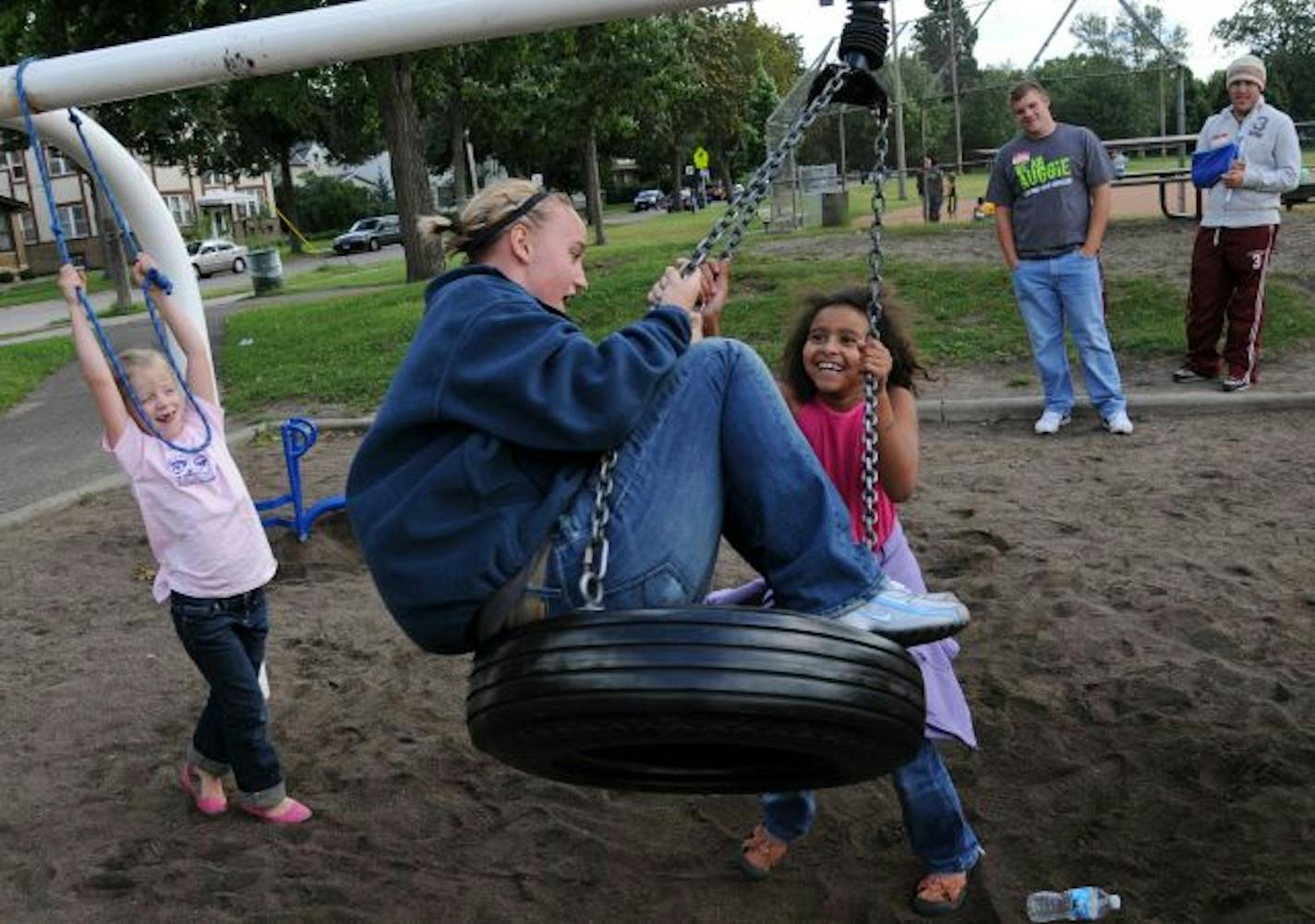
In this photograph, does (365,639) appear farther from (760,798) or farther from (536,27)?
(536,27)

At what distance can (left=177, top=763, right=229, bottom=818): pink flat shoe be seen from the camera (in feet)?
11.9

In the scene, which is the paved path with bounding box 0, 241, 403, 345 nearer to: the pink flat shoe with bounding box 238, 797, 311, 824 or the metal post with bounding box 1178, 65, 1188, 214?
the metal post with bounding box 1178, 65, 1188, 214

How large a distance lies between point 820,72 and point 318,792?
249 centimetres

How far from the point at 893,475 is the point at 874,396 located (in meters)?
0.37

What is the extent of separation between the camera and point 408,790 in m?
3.70

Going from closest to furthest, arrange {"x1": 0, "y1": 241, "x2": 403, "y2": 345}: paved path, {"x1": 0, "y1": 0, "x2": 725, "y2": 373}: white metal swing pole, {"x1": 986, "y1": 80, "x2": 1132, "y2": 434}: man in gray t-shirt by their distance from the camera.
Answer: {"x1": 0, "y1": 0, "x2": 725, "y2": 373}: white metal swing pole < {"x1": 986, "y1": 80, "x2": 1132, "y2": 434}: man in gray t-shirt < {"x1": 0, "y1": 241, "x2": 403, "y2": 345}: paved path

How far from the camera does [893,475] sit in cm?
286

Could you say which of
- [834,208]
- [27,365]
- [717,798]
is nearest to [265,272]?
[27,365]

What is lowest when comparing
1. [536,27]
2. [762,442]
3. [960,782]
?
[960,782]

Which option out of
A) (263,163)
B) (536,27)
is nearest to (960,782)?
(536,27)

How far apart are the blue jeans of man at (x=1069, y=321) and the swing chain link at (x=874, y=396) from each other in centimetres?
482

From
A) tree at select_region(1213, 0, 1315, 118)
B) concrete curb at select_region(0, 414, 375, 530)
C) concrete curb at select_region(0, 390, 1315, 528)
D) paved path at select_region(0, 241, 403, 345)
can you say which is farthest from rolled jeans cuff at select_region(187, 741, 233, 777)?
tree at select_region(1213, 0, 1315, 118)

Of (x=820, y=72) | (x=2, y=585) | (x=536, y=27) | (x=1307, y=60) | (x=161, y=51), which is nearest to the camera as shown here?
(x=820, y=72)

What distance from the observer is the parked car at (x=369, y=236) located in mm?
49156
